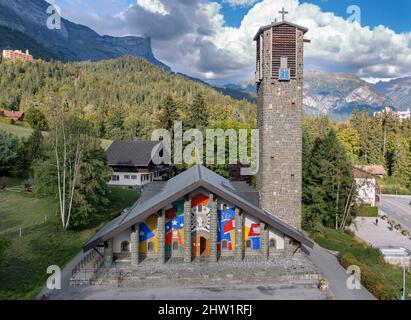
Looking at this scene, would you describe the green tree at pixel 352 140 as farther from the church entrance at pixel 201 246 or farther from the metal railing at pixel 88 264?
the metal railing at pixel 88 264

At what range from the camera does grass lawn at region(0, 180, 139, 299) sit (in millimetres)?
20109

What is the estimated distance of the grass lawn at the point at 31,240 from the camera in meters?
20.1

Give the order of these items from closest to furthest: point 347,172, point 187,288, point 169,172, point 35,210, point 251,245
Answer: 1. point 187,288
2. point 251,245
3. point 35,210
4. point 347,172
5. point 169,172

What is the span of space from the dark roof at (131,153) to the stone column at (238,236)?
1355 inches

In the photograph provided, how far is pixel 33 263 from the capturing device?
902 inches

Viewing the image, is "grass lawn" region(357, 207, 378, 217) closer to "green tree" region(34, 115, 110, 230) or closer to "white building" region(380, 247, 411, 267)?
"white building" region(380, 247, 411, 267)

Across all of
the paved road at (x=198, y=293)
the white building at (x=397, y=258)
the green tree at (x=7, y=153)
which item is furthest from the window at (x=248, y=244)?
the green tree at (x=7, y=153)

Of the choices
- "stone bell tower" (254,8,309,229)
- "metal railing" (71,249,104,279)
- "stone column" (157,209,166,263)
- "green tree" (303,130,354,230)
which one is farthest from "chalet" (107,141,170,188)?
"stone column" (157,209,166,263)

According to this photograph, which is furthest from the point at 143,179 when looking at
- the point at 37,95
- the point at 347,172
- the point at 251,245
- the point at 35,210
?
the point at 37,95

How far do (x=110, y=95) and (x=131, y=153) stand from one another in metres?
73.7

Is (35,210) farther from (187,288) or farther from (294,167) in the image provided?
(294,167)

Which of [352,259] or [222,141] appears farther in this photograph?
[222,141]

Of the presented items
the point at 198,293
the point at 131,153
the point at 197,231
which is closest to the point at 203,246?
the point at 197,231
